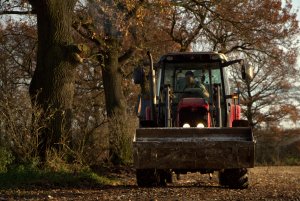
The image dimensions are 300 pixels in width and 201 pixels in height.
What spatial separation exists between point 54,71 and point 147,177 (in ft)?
13.8

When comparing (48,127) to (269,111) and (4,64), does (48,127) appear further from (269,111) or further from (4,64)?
(269,111)

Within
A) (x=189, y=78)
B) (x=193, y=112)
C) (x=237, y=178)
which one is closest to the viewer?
(x=237, y=178)

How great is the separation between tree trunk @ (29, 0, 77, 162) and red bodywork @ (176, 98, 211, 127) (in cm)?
359

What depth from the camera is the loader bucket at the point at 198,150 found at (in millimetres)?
10945

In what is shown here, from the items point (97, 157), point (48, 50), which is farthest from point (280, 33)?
point (48, 50)

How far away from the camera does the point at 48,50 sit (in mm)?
14828

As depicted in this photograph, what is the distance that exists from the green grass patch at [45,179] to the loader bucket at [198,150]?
2313 millimetres

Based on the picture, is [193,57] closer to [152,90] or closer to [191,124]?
[152,90]

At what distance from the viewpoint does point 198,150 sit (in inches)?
432

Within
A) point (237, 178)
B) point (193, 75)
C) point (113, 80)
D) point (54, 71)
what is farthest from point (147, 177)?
point (113, 80)

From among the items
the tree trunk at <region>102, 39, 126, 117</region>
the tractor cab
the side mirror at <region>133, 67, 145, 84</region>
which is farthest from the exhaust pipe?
the tree trunk at <region>102, 39, 126, 117</region>

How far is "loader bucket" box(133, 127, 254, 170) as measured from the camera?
431 inches

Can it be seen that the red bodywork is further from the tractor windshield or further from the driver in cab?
the tractor windshield

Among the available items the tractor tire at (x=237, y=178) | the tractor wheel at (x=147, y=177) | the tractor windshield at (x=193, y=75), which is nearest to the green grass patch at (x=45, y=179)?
the tractor wheel at (x=147, y=177)
